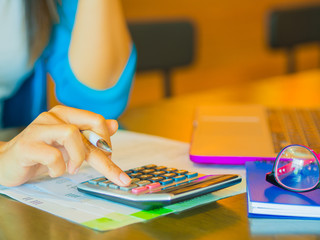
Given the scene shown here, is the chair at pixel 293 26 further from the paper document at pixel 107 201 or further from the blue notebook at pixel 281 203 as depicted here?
the blue notebook at pixel 281 203

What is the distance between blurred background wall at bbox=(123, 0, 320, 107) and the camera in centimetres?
327

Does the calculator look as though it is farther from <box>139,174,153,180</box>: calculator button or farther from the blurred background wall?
the blurred background wall

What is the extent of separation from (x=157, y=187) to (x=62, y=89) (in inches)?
20.4

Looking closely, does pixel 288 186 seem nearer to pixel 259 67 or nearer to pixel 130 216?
pixel 130 216

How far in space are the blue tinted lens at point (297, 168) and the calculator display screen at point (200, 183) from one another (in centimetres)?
5

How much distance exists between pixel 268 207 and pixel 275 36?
2353 mm

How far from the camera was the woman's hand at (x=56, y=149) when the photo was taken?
53 centimetres

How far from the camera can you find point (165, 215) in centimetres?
49

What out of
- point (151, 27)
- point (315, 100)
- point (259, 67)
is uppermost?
point (151, 27)

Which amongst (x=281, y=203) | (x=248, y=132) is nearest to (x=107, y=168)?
(x=281, y=203)

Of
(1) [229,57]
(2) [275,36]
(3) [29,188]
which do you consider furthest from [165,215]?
(1) [229,57]

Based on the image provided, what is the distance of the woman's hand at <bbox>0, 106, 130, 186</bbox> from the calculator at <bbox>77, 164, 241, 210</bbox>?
0.02m

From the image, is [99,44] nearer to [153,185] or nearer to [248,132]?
[248,132]

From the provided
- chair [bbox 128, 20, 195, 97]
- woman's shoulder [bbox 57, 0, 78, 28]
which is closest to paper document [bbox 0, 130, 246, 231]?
woman's shoulder [bbox 57, 0, 78, 28]
